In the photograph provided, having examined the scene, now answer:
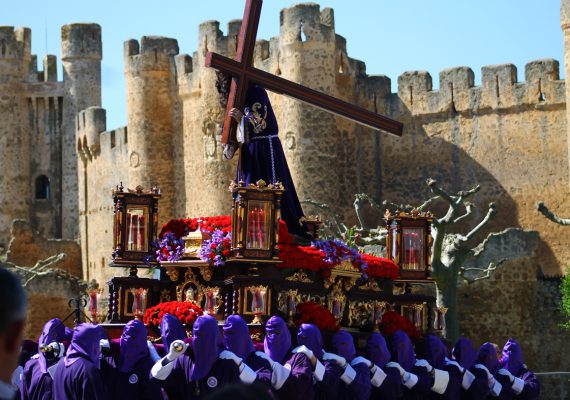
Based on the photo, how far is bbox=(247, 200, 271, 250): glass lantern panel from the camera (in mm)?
12008

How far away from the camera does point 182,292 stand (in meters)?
12.6

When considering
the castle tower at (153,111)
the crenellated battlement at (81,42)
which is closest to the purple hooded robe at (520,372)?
the castle tower at (153,111)

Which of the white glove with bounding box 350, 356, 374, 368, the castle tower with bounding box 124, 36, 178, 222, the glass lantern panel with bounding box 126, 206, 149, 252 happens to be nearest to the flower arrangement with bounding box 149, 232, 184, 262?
the glass lantern panel with bounding box 126, 206, 149, 252

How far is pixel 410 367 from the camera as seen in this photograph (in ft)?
42.0

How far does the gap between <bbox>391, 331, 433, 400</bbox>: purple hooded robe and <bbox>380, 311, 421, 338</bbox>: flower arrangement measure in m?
0.53

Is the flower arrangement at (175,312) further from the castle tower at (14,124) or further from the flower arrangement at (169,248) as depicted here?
the castle tower at (14,124)

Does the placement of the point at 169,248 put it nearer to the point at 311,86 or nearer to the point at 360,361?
the point at 360,361

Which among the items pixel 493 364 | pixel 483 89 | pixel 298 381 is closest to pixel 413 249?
pixel 493 364

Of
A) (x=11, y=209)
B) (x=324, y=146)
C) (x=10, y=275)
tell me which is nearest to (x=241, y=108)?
(x=10, y=275)

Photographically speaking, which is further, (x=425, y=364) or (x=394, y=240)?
(x=394, y=240)

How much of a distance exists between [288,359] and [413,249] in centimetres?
337

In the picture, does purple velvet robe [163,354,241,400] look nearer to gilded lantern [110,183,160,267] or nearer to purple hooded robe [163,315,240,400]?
purple hooded robe [163,315,240,400]

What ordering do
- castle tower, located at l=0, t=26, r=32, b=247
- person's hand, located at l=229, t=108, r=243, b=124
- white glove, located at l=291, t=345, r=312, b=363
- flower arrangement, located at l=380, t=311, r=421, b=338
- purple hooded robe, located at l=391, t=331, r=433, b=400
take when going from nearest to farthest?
1. white glove, located at l=291, t=345, r=312, b=363
2. purple hooded robe, located at l=391, t=331, r=433, b=400
3. person's hand, located at l=229, t=108, r=243, b=124
4. flower arrangement, located at l=380, t=311, r=421, b=338
5. castle tower, located at l=0, t=26, r=32, b=247

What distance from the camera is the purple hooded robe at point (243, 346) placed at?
10.7 metres
